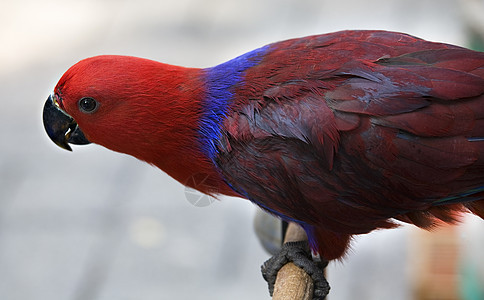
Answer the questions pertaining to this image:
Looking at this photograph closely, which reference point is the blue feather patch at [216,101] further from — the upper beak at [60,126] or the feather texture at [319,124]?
the upper beak at [60,126]

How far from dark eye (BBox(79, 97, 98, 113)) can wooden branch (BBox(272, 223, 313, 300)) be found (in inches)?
21.0

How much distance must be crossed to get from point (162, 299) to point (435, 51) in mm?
1614

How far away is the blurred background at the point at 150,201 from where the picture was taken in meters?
2.51

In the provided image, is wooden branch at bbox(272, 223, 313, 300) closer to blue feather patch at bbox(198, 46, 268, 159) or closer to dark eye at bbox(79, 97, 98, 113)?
blue feather patch at bbox(198, 46, 268, 159)

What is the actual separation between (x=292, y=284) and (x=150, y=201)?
1.64 meters

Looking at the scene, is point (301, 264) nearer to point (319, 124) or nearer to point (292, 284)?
point (292, 284)

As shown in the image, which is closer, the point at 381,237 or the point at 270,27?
the point at 381,237

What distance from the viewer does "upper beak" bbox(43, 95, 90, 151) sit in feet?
4.63

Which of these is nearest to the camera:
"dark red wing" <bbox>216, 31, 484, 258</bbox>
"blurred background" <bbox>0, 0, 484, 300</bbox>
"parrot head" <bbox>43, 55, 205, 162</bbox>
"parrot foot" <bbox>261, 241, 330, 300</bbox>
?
"dark red wing" <bbox>216, 31, 484, 258</bbox>

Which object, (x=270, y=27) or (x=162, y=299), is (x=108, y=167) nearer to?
(x=162, y=299)

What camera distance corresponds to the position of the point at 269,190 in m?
1.29

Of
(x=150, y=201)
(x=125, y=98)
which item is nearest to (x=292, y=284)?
(x=125, y=98)

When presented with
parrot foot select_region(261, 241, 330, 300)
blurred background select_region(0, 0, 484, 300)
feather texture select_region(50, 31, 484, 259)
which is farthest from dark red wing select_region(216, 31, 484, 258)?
blurred background select_region(0, 0, 484, 300)

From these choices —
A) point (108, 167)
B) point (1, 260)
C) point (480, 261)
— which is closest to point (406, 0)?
point (108, 167)
